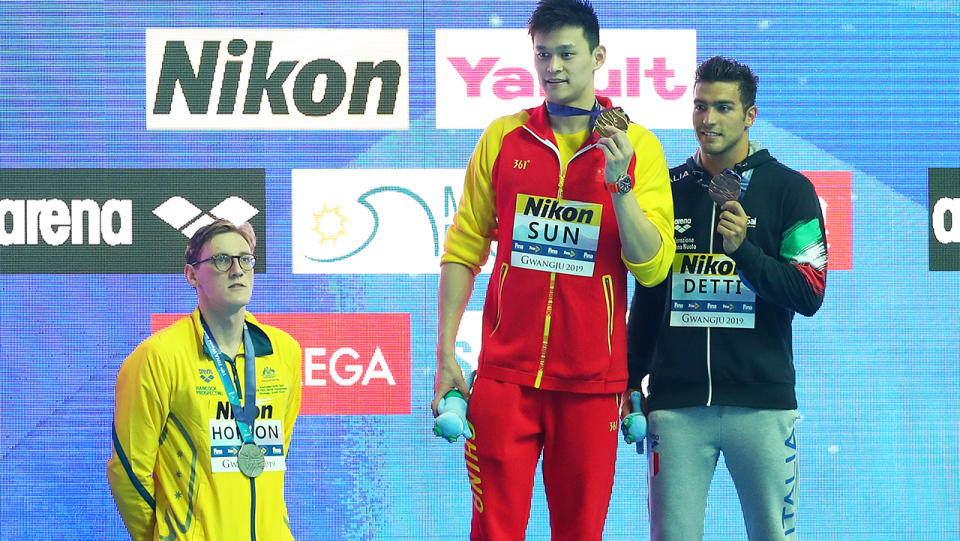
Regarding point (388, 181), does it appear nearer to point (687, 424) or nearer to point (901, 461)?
point (687, 424)

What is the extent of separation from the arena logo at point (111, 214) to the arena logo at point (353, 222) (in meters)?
0.16

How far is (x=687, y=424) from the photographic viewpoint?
8.83 ft

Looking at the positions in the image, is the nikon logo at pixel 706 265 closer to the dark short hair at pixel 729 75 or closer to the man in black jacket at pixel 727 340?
the man in black jacket at pixel 727 340

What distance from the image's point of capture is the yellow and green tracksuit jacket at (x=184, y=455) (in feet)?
8.14

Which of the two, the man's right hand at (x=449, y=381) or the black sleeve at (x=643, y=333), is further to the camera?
the black sleeve at (x=643, y=333)

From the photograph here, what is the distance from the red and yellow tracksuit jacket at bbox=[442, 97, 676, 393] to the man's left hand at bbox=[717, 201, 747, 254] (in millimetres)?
129

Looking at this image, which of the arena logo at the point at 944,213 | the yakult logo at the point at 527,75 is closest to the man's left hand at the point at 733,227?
the yakult logo at the point at 527,75

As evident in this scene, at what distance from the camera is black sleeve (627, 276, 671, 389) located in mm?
2777

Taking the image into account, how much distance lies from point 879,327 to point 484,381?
2.25 m

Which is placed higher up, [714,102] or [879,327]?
[714,102]

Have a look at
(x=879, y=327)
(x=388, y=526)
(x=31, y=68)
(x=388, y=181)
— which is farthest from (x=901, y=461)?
(x=31, y=68)

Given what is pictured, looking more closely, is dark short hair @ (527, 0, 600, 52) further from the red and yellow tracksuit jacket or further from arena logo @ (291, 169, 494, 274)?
arena logo @ (291, 169, 494, 274)

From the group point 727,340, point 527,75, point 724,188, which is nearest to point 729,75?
point 724,188

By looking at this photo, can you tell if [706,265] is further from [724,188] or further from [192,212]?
[192,212]
